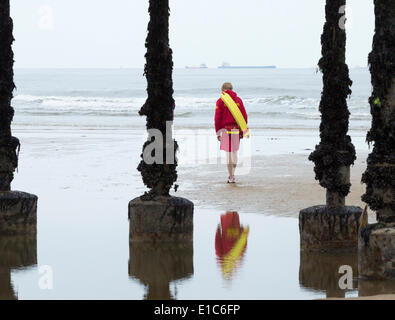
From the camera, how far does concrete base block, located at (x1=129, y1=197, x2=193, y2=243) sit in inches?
390

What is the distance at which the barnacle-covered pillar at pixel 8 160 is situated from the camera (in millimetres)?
10312

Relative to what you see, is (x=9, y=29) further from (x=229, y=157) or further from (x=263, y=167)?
(x=263, y=167)

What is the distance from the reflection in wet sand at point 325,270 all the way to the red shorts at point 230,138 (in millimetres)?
6772

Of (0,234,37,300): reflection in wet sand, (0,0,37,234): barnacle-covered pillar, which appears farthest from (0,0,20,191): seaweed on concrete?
(0,234,37,300): reflection in wet sand

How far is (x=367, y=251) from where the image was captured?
8.00 metres

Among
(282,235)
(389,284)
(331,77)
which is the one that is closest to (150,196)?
(282,235)

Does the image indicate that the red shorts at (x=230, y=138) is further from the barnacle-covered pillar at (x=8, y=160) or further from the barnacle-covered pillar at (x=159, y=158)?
the barnacle-covered pillar at (x=8, y=160)

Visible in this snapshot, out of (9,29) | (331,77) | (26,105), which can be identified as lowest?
(331,77)

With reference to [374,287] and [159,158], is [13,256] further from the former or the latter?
[374,287]

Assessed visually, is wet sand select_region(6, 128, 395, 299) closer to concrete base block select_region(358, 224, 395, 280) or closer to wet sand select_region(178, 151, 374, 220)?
wet sand select_region(178, 151, 374, 220)

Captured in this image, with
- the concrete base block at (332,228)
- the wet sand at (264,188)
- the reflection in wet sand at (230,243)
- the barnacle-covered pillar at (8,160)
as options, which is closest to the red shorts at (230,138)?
the wet sand at (264,188)

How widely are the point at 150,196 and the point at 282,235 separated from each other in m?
1.76

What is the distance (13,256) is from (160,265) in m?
1.61

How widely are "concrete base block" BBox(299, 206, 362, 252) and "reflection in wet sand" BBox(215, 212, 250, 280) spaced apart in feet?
2.56
